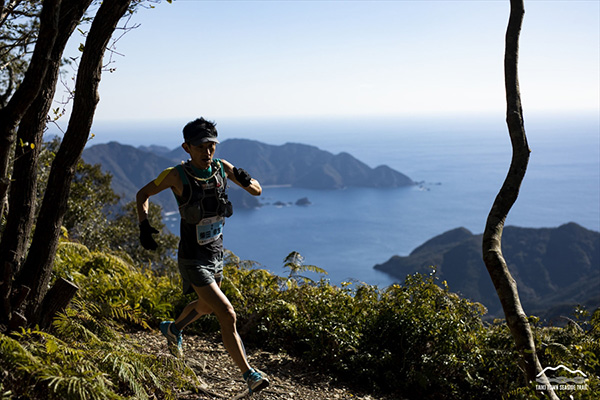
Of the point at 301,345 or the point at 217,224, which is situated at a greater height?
the point at 217,224

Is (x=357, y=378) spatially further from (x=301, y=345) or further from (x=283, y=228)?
(x=283, y=228)

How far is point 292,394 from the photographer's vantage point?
4637 millimetres

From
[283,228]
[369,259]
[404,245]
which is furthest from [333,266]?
[283,228]

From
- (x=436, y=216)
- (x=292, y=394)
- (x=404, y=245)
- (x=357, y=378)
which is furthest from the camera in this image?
(x=436, y=216)

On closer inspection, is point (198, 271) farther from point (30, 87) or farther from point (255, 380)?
point (30, 87)

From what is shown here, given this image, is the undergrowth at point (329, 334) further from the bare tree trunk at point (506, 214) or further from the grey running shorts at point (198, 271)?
the grey running shorts at point (198, 271)

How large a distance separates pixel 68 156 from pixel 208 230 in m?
1.32

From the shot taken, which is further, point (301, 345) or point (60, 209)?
point (301, 345)

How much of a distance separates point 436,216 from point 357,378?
198 m

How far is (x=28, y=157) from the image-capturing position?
405 cm

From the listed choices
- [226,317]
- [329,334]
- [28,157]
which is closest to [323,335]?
[329,334]

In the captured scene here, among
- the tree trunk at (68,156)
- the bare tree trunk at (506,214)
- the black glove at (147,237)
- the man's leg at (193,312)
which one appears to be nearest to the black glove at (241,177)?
the black glove at (147,237)

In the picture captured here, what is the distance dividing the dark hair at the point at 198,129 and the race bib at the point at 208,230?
2.15ft

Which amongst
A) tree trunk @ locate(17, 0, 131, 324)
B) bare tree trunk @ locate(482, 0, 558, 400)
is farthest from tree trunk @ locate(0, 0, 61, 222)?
bare tree trunk @ locate(482, 0, 558, 400)
